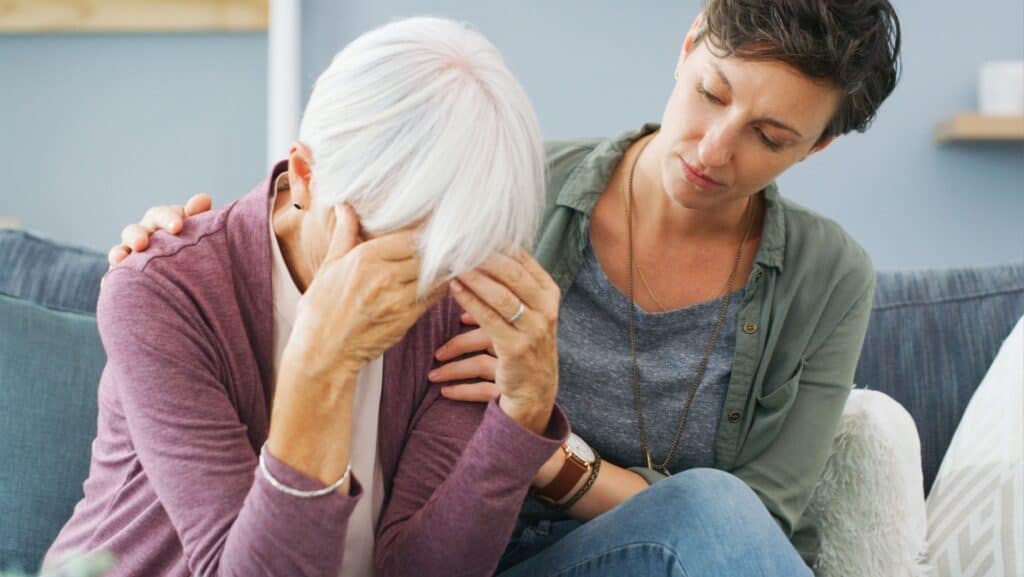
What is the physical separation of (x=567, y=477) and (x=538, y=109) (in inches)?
63.7

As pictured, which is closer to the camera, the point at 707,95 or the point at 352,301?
the point at 352,301

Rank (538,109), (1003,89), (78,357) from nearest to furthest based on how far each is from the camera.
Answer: (78,357) → (1003,89) → (538,109)

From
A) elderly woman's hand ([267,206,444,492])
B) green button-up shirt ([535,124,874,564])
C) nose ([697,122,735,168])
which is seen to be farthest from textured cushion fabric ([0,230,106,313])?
nose ([697,122,735,168])

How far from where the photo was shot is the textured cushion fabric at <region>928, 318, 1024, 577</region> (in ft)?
5.45

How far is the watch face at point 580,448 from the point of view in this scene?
4.81 ft

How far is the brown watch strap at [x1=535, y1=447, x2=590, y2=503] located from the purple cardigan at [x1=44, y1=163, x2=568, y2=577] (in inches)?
6.5

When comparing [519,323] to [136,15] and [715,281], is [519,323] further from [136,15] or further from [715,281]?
[136,15]

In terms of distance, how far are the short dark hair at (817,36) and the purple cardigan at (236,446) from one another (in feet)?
1.52

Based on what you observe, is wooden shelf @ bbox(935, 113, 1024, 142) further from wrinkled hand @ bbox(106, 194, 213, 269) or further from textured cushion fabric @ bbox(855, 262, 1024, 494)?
wrinkled hand @ bbox(106, 194, 213, 269)

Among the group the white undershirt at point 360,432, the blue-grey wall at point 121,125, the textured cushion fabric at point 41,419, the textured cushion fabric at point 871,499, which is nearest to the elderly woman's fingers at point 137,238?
the white undershirt at point 360,432

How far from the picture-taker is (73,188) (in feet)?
9.45

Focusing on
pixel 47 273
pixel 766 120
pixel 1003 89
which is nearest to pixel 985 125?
pixel 1003 89

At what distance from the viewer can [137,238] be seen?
4.03 ft

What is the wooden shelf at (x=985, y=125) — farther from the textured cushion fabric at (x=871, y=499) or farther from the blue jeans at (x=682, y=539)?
the blue jeans at (x=682, y=539)
